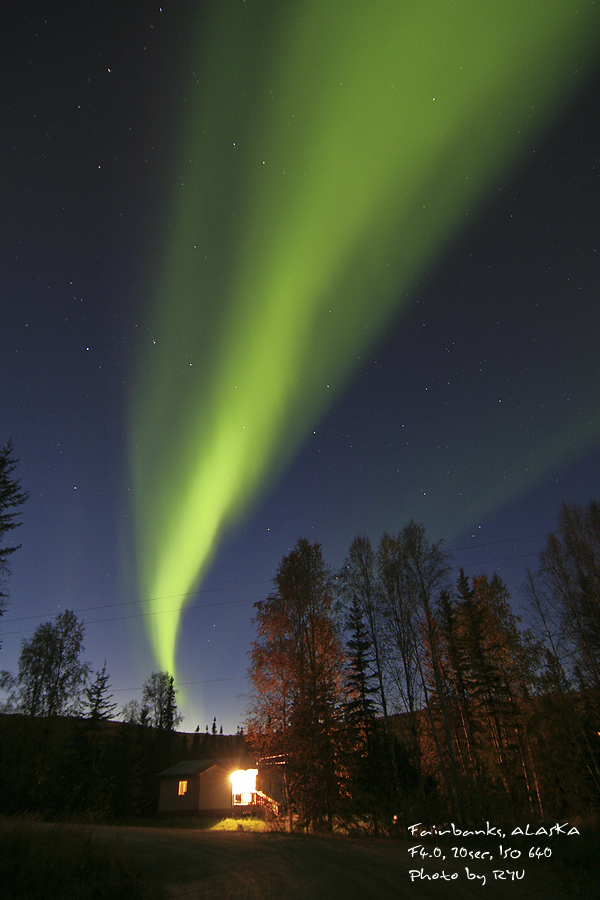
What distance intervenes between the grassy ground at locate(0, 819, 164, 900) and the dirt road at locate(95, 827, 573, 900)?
0.87m

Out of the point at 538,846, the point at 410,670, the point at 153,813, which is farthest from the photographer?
the point at 153,813

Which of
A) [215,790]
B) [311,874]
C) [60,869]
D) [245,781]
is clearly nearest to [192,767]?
[215,790]

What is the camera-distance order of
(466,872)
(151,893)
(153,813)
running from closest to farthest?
(151,893), (466,872), (153,813)

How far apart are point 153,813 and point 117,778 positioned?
1481 centimetres

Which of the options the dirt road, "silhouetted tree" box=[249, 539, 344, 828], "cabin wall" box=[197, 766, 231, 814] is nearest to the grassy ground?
the dirt road

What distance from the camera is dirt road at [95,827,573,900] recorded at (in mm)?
8289

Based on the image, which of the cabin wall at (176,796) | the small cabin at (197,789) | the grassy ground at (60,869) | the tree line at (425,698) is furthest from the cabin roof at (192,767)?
the grassy ground at (60,869)

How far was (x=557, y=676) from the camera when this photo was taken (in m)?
23.0

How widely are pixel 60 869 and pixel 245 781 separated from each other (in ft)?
86.8

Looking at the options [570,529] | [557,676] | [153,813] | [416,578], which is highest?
[570,529]

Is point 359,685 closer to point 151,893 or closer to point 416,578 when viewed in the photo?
point 416,578

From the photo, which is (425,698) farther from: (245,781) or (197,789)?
(197,789)

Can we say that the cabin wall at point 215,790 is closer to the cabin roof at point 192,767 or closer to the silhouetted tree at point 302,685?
the cabin roof at point 192,767

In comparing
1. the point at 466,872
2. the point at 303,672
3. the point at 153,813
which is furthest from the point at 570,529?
the point at 153,813
